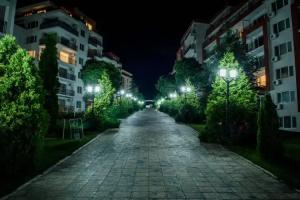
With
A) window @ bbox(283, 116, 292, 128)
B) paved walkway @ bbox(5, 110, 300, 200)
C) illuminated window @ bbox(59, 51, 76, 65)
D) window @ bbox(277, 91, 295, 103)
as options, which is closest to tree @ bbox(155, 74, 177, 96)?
illuminated window @ bbox(59, 51, 76, 65)

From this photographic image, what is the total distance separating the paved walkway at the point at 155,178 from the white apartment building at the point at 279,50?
17.8 metres

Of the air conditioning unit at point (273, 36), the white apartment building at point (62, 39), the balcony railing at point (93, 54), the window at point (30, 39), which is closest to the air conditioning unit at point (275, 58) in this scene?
the air conditioning unit at point (273, 36)

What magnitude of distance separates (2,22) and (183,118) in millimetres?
20854

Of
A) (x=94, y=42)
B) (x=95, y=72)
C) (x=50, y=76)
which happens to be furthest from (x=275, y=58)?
(x=94, y=42)

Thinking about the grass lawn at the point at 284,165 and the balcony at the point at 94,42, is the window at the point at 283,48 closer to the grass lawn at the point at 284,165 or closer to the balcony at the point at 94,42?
the grass lawn at the point at 284,165

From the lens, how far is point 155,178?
8062 mm

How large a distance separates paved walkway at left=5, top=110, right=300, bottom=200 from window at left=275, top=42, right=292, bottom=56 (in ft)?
64.8

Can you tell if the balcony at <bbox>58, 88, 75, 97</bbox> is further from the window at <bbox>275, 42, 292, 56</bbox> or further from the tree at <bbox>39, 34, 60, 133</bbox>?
the window at <bbox>275, 42, 292, 56</bbox>

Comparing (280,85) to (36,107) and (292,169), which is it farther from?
(36,107)

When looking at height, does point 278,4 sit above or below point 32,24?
below

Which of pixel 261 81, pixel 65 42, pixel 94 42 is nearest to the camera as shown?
pixel 261 81

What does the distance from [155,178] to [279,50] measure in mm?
25552

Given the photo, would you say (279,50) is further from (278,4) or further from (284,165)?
(284,165)

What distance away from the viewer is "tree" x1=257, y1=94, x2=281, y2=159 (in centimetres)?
1089
